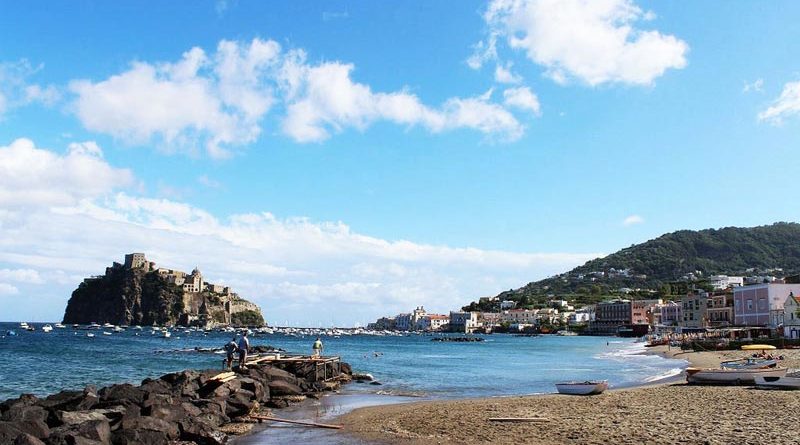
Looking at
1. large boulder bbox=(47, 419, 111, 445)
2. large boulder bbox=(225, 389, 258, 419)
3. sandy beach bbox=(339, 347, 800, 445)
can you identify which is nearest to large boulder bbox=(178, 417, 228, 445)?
large boulder bbox=(47, 419, 111, 445)

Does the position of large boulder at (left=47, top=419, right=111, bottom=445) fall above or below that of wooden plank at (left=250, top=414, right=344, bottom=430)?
above

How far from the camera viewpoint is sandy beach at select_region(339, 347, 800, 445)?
58.1 feet

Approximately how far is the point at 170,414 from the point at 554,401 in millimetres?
Result: 15926

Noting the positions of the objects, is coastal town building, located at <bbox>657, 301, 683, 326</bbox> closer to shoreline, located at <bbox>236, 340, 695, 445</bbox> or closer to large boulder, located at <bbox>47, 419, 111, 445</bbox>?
shoreline, located at <bbox>236, 340, 695, 445</bbox>

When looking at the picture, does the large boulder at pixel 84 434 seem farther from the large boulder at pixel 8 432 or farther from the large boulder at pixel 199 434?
the large boulder at pixel 199 434

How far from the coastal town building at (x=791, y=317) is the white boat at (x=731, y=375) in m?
45.5

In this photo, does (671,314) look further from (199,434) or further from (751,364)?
(199,434)

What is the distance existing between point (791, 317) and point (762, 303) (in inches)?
542

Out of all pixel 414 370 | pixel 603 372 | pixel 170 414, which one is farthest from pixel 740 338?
pixel 170 414

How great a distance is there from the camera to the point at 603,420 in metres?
20.8

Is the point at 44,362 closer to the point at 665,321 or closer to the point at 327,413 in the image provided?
the point at 327,413

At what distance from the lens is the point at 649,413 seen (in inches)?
867

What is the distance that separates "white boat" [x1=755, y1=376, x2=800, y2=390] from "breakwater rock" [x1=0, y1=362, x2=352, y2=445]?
22.4 meters

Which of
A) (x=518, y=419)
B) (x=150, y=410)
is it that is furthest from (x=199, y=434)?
(x=518, y=419)
